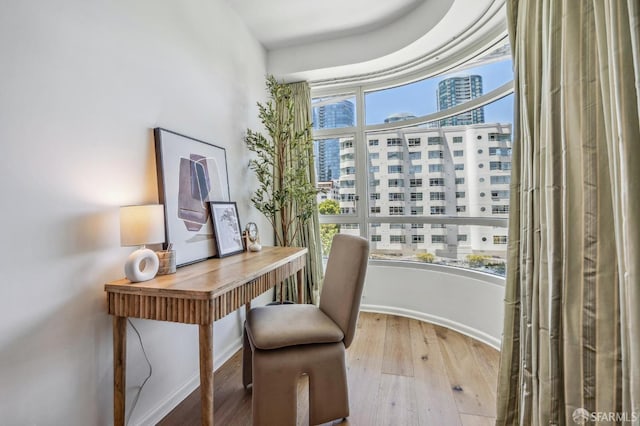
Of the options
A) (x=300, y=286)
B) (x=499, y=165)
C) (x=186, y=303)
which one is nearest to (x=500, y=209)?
(x=499, y=165)

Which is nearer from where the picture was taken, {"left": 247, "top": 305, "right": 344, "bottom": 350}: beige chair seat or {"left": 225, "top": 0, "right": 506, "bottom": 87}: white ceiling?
{"left": 247, "top": 305, "right": 344, "bottom": 350}: beige chair seat

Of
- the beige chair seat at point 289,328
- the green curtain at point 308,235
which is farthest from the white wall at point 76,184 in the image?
the green curtain at point 308,235

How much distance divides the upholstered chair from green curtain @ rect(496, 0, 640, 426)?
31.0 inches

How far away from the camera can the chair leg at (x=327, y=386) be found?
143 cm

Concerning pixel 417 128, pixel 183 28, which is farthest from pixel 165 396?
pixel 417 128

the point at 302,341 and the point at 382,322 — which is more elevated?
the point at 302,341

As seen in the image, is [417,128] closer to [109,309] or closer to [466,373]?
[466,373]

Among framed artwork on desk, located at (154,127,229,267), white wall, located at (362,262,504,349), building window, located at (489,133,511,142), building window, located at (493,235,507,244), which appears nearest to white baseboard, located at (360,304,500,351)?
white wall, located at (362,262,504,349)

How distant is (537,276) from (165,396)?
200cm

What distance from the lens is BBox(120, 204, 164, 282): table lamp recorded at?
1262 millimetres

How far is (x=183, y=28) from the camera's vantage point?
1.85 m

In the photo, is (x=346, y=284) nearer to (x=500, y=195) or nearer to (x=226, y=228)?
(x=226, y=228)

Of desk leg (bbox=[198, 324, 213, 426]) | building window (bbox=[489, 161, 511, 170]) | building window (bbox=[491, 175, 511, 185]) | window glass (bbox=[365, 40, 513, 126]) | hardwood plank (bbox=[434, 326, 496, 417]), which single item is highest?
window glass (bbox=[365, 40, 513, 126])

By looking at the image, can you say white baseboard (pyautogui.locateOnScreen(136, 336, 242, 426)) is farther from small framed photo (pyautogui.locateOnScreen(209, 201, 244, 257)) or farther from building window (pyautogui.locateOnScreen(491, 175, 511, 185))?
building window (pyautogui.locateOnScreen(491, 175, 511, 185))
